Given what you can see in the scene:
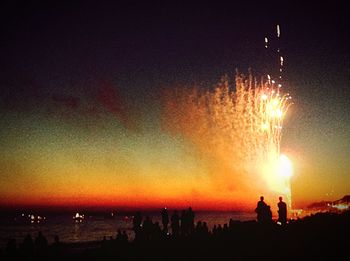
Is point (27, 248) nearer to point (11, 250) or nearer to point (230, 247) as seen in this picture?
point (11, 250)

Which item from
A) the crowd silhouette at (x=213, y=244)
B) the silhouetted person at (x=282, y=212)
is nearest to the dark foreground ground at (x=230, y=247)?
the crowd silhouette at (x=213, y=244)

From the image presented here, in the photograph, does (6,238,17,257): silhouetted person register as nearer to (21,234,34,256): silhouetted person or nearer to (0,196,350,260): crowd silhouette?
(0,196,350,260): crowd silhouette

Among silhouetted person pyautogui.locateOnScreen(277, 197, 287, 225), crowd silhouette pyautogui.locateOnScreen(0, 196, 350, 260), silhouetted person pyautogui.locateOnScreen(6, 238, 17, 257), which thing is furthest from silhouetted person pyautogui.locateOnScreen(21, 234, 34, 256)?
silhouetted person pyautogui.locateOnScreen(277, 197, 287, 225)

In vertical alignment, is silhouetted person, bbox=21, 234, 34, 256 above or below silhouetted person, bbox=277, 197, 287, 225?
below

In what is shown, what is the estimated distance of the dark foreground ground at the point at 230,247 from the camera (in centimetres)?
1238

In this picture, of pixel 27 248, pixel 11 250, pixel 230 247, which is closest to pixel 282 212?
pixel 230 247

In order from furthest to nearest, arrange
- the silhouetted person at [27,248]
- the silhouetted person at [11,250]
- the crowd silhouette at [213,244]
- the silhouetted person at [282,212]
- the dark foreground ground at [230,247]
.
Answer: the silhouetted person at [282,212]
the silhouetted person at [27,248]
the silhouetted person at [11,250]
the crowd silhouette at [213,244]
the dark foreground ground at [230,247]

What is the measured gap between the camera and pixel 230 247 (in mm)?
15156

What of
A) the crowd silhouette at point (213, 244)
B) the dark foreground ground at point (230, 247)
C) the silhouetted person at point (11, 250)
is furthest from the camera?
the silhouetted person at point (11, 250)

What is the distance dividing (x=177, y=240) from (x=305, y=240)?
6459mm

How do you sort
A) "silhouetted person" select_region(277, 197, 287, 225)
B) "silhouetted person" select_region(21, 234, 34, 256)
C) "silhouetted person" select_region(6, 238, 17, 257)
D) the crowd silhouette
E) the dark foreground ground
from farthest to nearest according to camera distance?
"silhouetted person" select_region(277, 197, 287, 225) → "silhouetted person" select_region(21, 234, 34, 256) → "silhouetted person" select_region(6, 238, 17, 257) → the crowd silhouette → the dark foreground ground

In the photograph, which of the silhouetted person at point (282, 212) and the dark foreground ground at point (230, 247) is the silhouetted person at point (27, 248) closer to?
the dark foreground ground at point (230, 247)

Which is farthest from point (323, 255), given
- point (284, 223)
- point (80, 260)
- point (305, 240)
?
point (80, 260)

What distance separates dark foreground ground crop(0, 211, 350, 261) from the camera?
1238 centimetres
